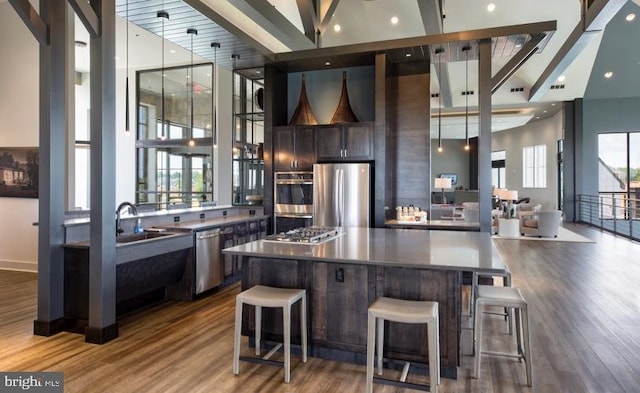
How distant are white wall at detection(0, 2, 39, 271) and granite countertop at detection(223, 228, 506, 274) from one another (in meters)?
4.71

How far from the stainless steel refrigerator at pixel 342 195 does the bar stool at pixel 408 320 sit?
3011 millimetres

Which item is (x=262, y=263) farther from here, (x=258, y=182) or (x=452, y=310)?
(x=258, y=182)

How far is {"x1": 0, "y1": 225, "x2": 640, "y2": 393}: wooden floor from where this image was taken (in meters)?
2.60

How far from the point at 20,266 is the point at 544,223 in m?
10.6

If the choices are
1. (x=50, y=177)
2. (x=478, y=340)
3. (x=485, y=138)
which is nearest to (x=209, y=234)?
(x=50, y=177)

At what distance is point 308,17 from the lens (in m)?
6.37

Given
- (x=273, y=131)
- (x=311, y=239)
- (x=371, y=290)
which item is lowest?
(x=371, y=290)

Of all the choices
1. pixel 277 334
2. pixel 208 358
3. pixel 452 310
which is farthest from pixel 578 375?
pixel 208 358

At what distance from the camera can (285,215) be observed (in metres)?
6.17

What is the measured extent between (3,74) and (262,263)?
5.72 metres

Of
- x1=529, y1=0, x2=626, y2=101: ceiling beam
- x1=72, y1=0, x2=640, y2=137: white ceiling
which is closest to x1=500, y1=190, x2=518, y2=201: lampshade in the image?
x1=529, y1=0, x2=626, y2=101: ceiling beam

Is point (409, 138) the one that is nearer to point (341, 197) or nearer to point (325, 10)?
point (341, 197)

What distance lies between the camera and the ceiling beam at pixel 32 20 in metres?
3.20

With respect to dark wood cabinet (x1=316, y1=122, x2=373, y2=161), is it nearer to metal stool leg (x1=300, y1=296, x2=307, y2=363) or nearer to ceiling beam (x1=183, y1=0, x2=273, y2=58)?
ceiling beam (x1=183, y1=0, x2=273, y2=58)
